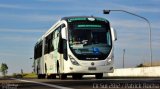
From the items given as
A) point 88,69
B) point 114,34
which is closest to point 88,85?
point 88,69

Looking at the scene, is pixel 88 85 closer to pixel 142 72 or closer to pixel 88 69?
pixel 88 69

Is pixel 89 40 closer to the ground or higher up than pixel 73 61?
higher up

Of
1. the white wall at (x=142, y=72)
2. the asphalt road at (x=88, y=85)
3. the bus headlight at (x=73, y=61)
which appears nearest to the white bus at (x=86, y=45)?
the bus headlight at (x=73, y=61)

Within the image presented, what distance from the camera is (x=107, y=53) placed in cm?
2844

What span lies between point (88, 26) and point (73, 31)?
87 cm

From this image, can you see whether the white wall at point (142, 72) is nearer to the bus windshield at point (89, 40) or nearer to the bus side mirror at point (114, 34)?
the bus side mirror at point (114, 34)

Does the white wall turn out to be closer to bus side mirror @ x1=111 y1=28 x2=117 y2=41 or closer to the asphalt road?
bus side mirror @ x1=111 y1=28 x2=117 y2=41

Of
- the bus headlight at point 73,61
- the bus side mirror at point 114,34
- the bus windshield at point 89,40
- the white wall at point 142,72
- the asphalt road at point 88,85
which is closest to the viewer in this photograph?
the asphalt road at point 88,85

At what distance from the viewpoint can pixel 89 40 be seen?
28.3 metres

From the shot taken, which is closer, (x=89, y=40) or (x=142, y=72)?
(x=89, y=40)

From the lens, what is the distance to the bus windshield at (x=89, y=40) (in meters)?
28.2

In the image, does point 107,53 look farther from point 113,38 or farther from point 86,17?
point 86,17

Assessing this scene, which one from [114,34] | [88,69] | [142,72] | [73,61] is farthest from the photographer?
[142,72]

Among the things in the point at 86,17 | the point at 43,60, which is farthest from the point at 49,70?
the point at 86,17
